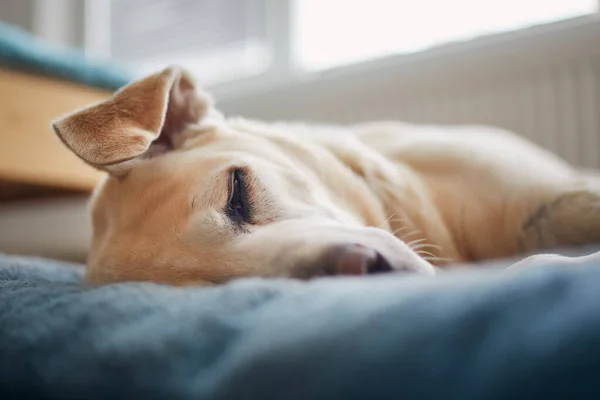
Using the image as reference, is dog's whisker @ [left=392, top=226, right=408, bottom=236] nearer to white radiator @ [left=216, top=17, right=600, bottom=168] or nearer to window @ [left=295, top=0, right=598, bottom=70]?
white radiator @ [left=216, top=17, right=600, bottom=168]

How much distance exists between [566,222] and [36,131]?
202 cm

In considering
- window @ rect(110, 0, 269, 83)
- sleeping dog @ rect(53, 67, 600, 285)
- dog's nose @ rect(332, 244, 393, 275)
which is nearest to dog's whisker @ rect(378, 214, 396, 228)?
sleeping dog @ rect(53, 67, 600, 285)

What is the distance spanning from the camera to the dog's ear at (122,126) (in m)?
1.16

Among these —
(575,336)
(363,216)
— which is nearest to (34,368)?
(575,336)

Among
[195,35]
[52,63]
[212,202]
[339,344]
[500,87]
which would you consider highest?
[195,35]

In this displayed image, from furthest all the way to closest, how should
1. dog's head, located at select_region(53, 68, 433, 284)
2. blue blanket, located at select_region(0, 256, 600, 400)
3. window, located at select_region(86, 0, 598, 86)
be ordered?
window, located at select_region(86, 0, 598, 86), dog's head, located at select_region(53, 68, 433, 284), blue blanket, located at select_region(0, 256, 600, 400)

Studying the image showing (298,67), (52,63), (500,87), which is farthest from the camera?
(298,67)

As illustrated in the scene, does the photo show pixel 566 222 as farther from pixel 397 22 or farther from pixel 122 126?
pixel 397 22

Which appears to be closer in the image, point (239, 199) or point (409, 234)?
point (239, 199)

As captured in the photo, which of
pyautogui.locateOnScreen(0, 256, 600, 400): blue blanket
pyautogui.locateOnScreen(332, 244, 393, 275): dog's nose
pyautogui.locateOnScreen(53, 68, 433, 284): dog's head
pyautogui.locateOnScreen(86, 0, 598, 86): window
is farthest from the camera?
pyautogui.locateOnScreen(86, 0, 598, 86): window

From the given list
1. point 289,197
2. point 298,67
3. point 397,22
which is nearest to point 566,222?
point 289,197

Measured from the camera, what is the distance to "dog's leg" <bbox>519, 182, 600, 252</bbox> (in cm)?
135

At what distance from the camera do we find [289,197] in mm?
1199

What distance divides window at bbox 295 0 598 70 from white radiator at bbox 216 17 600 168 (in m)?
0.14
